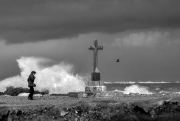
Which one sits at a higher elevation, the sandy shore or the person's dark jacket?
the person's dark jacket

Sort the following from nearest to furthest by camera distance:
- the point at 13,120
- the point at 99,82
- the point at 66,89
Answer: the point at 13,120 < the point at 99,82 < the point at 66,89

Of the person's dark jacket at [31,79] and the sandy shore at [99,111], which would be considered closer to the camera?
the sandy shore at [99,111]

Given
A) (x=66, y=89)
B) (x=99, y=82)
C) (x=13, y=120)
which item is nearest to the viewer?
(x=13, y=120)

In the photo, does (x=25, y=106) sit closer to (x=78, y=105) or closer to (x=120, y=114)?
(x=78, y=105)

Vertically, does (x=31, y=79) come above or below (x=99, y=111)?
above

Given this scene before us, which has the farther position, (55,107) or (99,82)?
(99,82)

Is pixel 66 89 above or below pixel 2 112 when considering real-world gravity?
above

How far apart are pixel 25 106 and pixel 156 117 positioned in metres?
4.99

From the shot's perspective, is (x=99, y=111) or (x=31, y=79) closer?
(x=99, y=111)

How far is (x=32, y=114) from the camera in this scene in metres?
17.8

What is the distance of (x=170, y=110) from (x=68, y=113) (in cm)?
394

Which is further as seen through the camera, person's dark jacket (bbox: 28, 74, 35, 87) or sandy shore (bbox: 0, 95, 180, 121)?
person's dark jacket (bbox: 28, 74, 35, 87)

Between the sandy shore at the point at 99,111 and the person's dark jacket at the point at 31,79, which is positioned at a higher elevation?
the person's dark jacket at the point at 31,79

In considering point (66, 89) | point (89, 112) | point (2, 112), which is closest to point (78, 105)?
point (89, 112)
